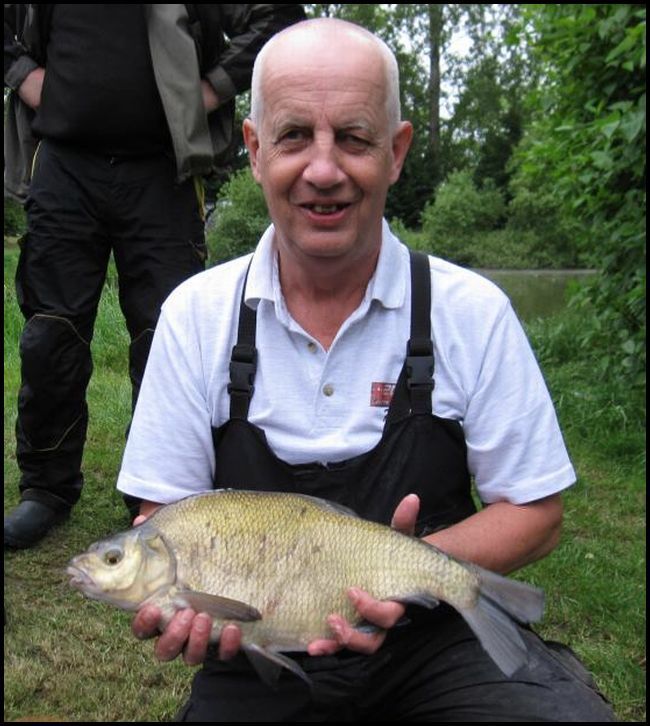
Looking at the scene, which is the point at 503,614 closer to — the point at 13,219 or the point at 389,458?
the point at 389,458

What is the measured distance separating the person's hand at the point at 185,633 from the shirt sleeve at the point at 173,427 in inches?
16.8

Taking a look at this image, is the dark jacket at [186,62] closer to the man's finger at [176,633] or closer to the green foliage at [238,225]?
the man's finger at [176,633]

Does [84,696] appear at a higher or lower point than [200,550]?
lower

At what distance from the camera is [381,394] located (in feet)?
8.18

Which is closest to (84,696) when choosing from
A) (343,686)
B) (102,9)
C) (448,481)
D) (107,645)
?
(107,645)

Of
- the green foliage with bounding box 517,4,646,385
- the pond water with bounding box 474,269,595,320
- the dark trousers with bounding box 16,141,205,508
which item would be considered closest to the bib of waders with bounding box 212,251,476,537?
the dark trousers with bounding box 16,141,205,508

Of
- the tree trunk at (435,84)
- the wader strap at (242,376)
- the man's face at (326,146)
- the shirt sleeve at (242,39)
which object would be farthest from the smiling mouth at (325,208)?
the tree trunk at (435,84)

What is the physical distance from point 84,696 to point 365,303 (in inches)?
65.5

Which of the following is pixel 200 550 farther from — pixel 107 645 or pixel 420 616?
pixel 107 645

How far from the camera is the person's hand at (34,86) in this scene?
169 inches

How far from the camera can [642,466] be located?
6000mm

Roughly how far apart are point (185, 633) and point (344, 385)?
2.32ft

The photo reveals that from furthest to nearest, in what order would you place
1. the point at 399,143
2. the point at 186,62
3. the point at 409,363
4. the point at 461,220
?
the point at 461,220 → the point at 186,62 → the point at 399,143 → the point at 409,363

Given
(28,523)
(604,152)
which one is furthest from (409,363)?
(604,152)
